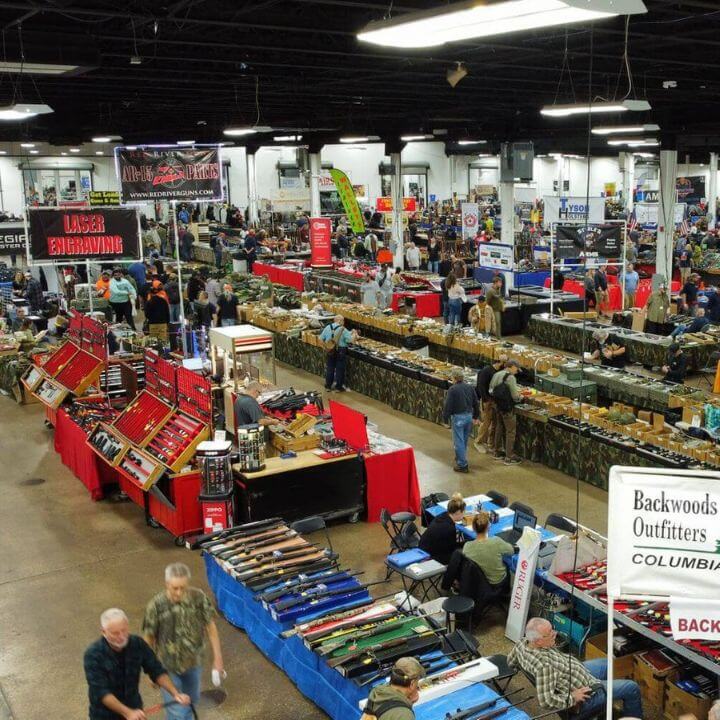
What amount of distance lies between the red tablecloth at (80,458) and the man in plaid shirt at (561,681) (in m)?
6.26

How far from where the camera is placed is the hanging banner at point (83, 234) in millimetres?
12609

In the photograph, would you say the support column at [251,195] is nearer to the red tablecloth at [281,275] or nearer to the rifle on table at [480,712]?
the red tablecloth at [281,275]

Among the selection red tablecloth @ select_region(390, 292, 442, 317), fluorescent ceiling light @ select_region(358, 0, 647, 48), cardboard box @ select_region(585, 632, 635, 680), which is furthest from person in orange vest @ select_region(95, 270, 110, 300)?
fluorescent ceiling light @ select_region(358, 0, 647, 48)

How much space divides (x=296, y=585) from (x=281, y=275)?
19656mm

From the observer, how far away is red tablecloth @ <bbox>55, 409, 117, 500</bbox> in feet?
34.2

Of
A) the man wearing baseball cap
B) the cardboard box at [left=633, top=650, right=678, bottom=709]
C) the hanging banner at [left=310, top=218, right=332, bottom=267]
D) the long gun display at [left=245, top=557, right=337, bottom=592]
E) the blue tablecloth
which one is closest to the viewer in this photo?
the man wearing baseball cap

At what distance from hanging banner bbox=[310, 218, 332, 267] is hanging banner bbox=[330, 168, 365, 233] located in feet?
6.17

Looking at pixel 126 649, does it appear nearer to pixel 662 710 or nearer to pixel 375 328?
pixel 662 710

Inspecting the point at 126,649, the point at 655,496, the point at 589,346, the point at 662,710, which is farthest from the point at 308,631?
the point at 589,346

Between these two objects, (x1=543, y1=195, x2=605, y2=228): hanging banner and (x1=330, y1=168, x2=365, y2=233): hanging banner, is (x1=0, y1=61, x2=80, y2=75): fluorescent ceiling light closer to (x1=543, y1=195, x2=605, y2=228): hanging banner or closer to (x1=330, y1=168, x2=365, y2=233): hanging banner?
(x1=543, y1=195, x2=605, y2=228): hanging banner

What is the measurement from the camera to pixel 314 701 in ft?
20.6

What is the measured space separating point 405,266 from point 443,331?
11686mm

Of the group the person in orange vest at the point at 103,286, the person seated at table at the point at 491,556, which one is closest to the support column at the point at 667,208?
the person in orange vest at the point at 103,286

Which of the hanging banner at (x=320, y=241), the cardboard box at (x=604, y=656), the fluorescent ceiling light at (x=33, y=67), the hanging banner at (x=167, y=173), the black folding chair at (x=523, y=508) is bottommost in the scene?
the cardboard box at (x=604, y=656)
